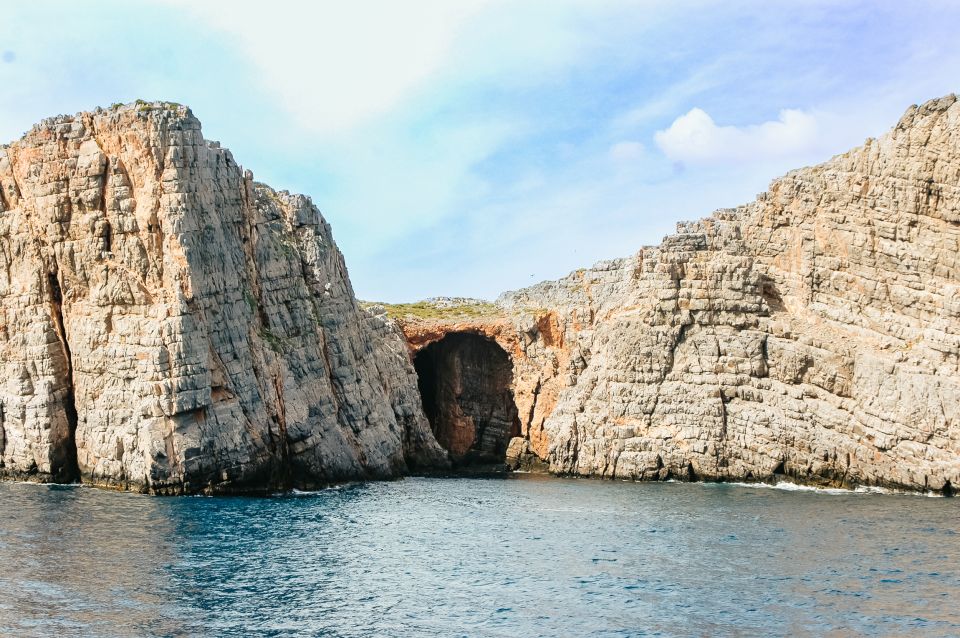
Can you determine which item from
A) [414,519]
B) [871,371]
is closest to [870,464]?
[871,371]

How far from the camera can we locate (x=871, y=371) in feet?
206

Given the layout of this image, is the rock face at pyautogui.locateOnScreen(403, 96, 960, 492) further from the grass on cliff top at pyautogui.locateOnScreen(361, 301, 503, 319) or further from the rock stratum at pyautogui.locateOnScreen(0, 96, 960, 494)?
the grass on cliff top at pyautogui.locateOnScreen(361, 301, 503, 319)

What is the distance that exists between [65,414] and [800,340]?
52554 mm

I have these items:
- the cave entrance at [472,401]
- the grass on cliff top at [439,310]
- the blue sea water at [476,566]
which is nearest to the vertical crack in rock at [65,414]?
the blue sea water at [476,566]

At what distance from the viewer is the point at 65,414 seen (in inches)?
2386

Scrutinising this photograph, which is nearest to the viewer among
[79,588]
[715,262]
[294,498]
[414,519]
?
[79,588]

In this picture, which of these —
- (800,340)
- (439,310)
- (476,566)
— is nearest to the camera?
(476,566)

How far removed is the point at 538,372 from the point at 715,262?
22.2 m

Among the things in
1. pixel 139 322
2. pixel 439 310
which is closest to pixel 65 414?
pixel 139 322

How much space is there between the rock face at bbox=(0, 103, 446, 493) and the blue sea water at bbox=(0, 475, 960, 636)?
11.6 ft

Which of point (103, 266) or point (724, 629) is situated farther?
point (103, 266)

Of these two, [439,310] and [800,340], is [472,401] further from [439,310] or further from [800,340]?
[800,340]

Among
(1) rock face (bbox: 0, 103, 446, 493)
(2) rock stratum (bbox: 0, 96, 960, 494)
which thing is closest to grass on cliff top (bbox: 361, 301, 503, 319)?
(2) rock stratum (bbox: 0, 96, 960, 494)

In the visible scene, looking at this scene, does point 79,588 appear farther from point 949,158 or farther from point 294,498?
point 949,158
